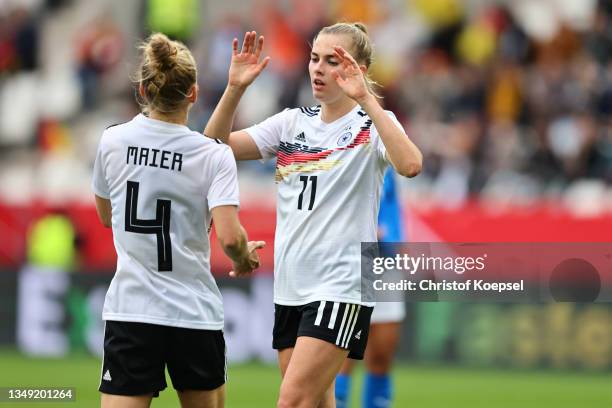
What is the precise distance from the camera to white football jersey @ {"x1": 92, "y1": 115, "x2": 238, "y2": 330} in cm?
571

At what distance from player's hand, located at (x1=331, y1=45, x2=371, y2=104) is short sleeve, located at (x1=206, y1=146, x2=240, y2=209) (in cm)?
77

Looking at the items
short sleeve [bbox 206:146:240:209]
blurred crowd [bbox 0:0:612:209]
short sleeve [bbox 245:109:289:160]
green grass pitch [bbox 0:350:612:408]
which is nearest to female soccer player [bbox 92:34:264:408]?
short sleeve [bbox 206:146:240:209]

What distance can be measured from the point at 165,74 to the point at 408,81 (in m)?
11.1

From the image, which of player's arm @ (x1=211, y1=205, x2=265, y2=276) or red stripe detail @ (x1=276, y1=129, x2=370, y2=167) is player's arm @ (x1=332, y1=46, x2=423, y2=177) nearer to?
red stripe detail @ (x1=276, y1=129, x2=370, y2=167)

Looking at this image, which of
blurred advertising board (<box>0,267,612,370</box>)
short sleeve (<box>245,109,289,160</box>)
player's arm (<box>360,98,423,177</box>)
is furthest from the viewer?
blurred advertising board (<box>0,267,612,370</box>)

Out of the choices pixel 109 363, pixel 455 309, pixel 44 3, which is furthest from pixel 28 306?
pixel 109 363

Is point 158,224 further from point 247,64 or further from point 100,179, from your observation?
point 247,64

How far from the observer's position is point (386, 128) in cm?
610

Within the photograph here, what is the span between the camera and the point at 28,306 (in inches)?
515

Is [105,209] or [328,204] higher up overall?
[328,204]

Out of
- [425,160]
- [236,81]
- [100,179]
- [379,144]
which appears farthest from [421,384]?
[100,179]

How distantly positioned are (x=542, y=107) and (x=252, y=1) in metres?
4.77

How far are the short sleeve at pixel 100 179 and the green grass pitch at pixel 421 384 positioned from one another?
4.63 meters

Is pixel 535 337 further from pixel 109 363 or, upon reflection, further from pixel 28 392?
pixel 109 363
